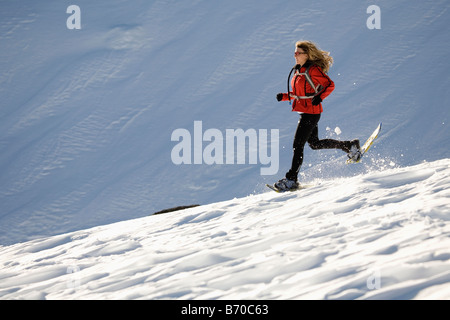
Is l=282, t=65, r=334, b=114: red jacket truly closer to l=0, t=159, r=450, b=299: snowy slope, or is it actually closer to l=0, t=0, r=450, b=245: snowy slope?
l=0, t=159, r=450, b=299: snowy slope

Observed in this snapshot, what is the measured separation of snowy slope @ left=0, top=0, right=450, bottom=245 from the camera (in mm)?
14828

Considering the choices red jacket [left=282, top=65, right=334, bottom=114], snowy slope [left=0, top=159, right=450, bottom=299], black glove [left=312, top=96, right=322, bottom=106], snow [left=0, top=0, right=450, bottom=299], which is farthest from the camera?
snow [left=0, top=0, right=450, bottom=299]

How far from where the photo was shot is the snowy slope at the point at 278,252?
2068 millimetres

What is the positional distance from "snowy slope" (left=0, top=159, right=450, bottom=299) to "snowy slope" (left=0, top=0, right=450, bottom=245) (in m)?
10.5

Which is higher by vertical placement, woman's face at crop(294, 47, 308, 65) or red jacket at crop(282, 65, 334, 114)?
woman's face at crop(294, 47, 308, 65)

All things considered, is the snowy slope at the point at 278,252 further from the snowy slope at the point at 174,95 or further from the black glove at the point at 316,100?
the snowy slope at the point at 174,95

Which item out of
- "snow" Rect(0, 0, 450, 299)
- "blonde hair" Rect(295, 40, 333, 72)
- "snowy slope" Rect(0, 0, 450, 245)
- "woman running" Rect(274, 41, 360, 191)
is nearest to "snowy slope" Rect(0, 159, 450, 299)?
"woman running" Rect(274, 41, 360, 191)

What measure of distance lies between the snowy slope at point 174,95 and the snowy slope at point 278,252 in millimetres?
10510

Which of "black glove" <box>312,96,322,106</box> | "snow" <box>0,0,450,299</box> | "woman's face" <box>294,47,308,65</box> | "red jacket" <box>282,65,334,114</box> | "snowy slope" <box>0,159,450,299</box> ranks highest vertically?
"snow" <box>0,0,450,299</box>

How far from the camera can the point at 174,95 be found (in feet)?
52.9

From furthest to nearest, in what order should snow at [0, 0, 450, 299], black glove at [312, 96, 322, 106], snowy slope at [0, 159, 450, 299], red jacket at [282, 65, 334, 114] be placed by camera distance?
1. snow at [0, 0, 450, 299]
2. red jacket at [282, 65, 334, 114]
3. black glove at [312, 96, 322, 106]
4. snowy slope at [0, 159, 450, 299]

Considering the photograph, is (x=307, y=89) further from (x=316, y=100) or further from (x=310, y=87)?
(x=316, y=100)

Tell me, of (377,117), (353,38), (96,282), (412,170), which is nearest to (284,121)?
(377,117)

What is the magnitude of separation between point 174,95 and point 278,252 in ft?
45.9
